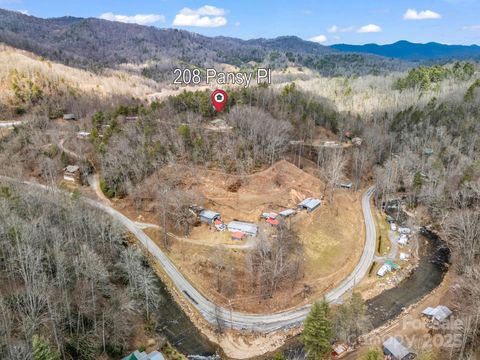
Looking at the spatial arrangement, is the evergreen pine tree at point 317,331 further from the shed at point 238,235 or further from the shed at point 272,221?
the shed at point 272,221

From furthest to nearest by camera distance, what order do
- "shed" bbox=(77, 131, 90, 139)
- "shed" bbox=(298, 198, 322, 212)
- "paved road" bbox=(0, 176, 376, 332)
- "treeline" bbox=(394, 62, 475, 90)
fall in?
1. "treeline" bbox=(394, 62, 475, 90)
2. "shed" bbox=(77, 131, 90, 139)
3. "shed" bbox=(298, 198, 322, 212)
4. "paved road" bbox=(0, 176, 376, 332)

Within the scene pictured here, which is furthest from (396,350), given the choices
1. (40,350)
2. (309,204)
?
(40,350)

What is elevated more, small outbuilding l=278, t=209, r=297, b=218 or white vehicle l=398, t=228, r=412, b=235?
small outbuilding l=278, t=209, r=297, b=218

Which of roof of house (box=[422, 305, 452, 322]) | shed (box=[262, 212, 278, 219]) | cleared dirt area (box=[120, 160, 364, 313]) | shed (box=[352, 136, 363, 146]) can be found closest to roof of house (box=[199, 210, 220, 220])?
cleared dirt area (box=[120, 160, 364, 313])

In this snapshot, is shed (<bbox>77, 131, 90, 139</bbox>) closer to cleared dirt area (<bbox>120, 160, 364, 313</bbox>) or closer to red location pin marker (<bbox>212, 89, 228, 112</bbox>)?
cleared dirt area (<bbox>120, 160, 364, 313</bbox>)

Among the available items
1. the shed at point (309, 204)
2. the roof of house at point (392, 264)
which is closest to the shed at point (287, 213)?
the shed at point (309, 204)

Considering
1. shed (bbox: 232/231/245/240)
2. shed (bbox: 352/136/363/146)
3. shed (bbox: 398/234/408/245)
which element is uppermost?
shed (bbox: 352/136/363/146)

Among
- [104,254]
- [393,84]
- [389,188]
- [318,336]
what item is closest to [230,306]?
[318,336]

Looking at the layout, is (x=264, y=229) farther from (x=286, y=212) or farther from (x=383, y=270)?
(x=383, y=270)

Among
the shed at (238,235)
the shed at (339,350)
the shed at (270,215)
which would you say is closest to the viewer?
the shed at (339,350)
